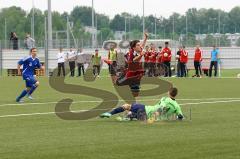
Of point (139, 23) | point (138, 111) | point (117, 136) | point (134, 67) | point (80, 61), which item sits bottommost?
point (117, 136)

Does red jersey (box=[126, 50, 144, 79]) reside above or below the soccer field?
above

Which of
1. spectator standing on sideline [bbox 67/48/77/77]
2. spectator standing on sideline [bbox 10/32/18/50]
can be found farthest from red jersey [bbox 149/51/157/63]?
spectator standing on sideline [bbox 10/32/18/50]

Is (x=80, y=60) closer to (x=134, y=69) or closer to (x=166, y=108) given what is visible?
(x=134, y=69)

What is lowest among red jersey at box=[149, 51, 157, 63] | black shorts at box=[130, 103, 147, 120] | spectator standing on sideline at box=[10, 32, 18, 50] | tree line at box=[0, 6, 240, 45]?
black shorts at box=[130, 103, 147, 120]

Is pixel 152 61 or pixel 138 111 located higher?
pixel 152 61

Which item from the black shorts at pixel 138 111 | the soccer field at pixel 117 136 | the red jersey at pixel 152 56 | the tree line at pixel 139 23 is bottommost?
the soccer field at pixel 117 136

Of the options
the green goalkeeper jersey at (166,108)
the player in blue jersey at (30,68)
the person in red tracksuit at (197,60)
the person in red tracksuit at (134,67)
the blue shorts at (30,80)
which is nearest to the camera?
the green goalkeeper jersey at (166,108)

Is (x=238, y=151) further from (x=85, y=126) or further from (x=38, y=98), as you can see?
(x=38, y=98)

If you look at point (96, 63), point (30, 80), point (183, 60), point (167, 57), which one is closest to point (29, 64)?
point (30, 80)

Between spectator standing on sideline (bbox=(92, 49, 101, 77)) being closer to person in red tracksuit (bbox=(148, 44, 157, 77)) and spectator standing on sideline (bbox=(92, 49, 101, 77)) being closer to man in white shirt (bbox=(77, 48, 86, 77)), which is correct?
man in white shirt (bbox=(77, 48, 86, 77))

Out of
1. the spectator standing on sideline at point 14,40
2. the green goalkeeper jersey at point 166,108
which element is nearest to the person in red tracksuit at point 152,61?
the spectator standing on sideline at point 14,40

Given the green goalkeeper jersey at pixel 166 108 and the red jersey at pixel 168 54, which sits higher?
the red jersey at pixel 168 54

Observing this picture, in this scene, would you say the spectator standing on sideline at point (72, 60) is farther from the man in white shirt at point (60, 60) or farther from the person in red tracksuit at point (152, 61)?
the person in red tracksuit at point (152, 61)

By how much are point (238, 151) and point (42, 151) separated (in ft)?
10.8
